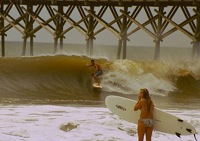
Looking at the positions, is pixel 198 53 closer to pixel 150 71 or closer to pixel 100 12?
pixel 150 71

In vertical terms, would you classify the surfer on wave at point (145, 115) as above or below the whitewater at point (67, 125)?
above

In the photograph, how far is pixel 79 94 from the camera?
15.8m

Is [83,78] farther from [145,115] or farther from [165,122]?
[145,115]

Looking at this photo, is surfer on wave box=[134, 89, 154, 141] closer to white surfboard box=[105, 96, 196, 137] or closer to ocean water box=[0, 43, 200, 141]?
white surfboard box=[105, 96, 196, 137]

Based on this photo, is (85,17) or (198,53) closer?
(198,53)

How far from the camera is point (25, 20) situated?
918 inches

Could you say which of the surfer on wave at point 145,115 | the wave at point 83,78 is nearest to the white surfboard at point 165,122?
the surfer on wave at point 145,115

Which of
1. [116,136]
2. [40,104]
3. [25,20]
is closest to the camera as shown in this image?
[116,136]

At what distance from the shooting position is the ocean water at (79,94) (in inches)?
364

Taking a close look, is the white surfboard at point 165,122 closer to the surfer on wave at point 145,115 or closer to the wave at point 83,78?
the surfer on wave at point 145,115

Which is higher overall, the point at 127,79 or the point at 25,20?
the point at 25,20

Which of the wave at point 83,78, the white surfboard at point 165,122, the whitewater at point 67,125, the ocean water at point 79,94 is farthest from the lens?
the wave at point 83,78

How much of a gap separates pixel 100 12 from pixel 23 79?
16.3 ft

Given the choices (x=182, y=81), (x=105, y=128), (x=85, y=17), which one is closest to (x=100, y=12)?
(x=85, y=17)
